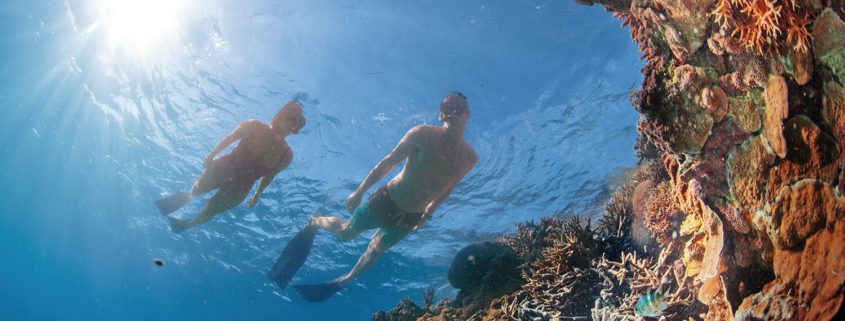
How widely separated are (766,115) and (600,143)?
1488cm

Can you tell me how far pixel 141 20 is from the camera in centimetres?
1494

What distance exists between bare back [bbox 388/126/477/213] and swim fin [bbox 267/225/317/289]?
3.58m

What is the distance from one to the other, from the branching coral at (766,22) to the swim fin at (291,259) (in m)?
10.3

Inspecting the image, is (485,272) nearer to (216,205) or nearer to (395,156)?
(395,156)

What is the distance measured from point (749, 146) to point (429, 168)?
21.2ft

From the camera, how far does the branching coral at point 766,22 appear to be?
1.94m

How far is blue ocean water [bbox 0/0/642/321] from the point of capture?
1195cm

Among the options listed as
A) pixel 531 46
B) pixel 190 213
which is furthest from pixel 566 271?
pixel 190 213

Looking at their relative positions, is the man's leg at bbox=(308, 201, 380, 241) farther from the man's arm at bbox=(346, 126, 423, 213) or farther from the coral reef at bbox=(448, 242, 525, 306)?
the coral reef at bbox=(448, 242, 525, 306)

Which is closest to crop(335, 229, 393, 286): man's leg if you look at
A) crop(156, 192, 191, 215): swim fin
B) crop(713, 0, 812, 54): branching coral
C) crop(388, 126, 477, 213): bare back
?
crop(388, 126, 477, 213): bare back

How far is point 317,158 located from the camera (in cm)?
1805

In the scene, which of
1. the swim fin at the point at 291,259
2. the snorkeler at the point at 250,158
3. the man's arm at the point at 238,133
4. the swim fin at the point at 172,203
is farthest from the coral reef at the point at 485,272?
the swim fin at the point at 172,203

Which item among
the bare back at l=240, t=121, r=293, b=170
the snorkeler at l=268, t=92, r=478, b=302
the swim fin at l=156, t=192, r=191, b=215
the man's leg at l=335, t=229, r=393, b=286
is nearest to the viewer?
the snorkeler at l=268, t=92, r=478, b=302

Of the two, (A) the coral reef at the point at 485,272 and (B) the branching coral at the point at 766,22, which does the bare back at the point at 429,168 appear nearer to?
(A) the coral reef at the point at 485,272
